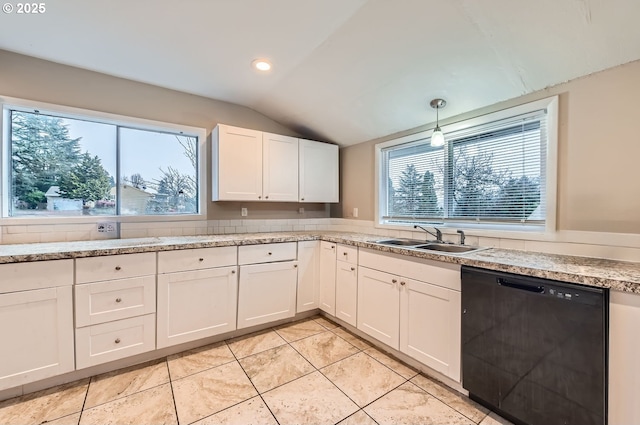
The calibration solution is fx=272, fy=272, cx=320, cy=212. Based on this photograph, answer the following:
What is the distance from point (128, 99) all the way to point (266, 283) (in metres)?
2.18

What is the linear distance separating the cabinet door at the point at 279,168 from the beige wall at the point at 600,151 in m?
2.27

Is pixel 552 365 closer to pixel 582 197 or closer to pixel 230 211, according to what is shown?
pixel 582 197

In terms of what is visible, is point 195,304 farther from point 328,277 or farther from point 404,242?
point 404,242

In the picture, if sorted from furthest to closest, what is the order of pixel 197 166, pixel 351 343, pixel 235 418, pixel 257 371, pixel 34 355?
pixel 197 166 → pixel 351 343 → pixel 257 371 → pixel 34 355 → pixel 235 418

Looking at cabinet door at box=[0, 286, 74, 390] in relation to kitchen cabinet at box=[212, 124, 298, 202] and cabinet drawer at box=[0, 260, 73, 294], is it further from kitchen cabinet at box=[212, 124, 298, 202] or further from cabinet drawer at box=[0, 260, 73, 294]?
kitchen cabinet at box=[212, 124, 298, 202]

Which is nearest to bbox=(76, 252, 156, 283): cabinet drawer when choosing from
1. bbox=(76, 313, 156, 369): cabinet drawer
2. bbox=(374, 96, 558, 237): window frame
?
bbox=(76, 313, 156, 369): cabinet drawer

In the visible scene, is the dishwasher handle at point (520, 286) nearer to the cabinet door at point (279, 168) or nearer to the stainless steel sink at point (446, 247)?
the stainless steel sink at point (446, 247)

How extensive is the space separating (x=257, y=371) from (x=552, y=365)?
1.79 m

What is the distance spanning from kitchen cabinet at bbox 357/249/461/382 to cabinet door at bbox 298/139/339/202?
1.21 meters

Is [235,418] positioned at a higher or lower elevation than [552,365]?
lower

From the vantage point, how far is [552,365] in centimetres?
132

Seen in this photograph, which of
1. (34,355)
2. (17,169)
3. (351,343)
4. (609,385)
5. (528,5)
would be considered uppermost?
(528,5)

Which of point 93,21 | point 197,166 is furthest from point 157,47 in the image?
point 197,166

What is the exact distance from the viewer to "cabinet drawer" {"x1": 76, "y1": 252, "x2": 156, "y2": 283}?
6.09ft
